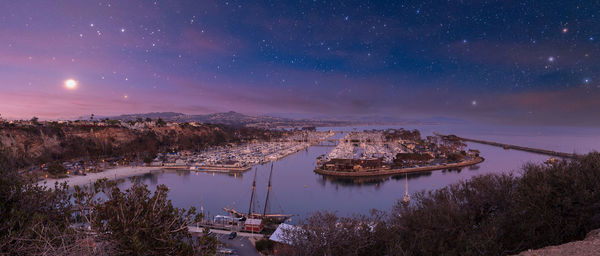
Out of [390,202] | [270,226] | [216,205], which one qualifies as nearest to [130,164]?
[216,205]

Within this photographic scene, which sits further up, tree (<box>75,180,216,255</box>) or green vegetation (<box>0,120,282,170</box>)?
tree (<box>75,180,216,255</box>)

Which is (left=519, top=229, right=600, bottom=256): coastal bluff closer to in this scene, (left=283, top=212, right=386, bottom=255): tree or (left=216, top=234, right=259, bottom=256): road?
(left=283, top=212, right=386, bottom=255): tree

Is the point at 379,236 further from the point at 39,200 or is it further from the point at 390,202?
the point at 390,202

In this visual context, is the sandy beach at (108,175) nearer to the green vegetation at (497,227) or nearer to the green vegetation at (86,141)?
the green vegetation at (86,141)

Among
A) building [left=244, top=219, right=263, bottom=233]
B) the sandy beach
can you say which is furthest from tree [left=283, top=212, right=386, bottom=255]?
the sandy beach

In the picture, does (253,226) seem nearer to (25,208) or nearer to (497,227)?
(25,208)

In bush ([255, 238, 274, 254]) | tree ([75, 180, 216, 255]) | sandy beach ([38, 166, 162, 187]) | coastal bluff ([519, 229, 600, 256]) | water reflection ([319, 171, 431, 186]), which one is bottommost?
sandy beach ([38, 166, 162, 187])
